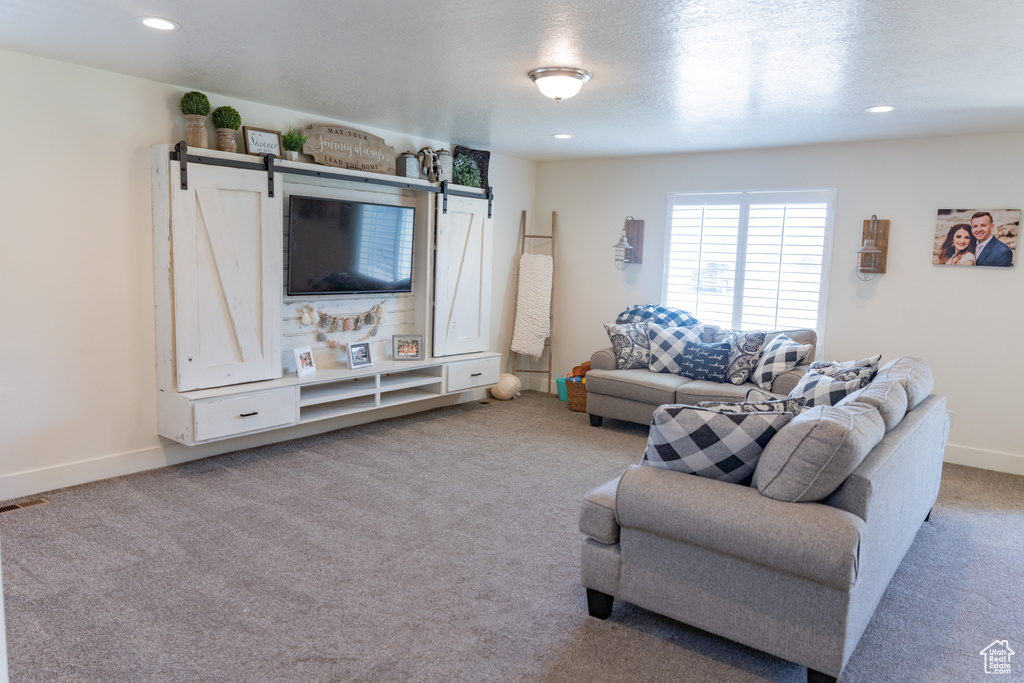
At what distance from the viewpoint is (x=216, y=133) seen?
4234 millimetres

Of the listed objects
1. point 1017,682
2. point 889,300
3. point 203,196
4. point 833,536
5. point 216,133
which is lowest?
point 1017,682

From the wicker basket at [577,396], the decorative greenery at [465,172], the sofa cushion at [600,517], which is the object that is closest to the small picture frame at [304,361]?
the decorative greenery at [465,172]

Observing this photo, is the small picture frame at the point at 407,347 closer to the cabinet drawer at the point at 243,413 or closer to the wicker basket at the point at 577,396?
the cabinet drawer at the point at 243,413

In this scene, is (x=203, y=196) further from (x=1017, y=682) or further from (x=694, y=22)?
(x=1017, y=682)

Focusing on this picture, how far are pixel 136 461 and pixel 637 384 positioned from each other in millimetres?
3437

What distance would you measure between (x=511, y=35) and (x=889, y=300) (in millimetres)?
3678

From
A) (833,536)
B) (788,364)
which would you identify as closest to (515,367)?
(788,364)

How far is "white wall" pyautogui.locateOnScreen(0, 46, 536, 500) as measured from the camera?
3588mm

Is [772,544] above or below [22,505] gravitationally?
above

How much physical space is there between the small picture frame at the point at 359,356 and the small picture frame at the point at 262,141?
1424mm

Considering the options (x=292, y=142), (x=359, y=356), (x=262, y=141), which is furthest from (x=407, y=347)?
(x=262, y=141)

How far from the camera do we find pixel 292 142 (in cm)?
454

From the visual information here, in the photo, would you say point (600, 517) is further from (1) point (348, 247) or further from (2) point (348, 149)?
(2) point (348, 149)

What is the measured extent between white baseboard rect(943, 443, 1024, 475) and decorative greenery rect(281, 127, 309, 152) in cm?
499
